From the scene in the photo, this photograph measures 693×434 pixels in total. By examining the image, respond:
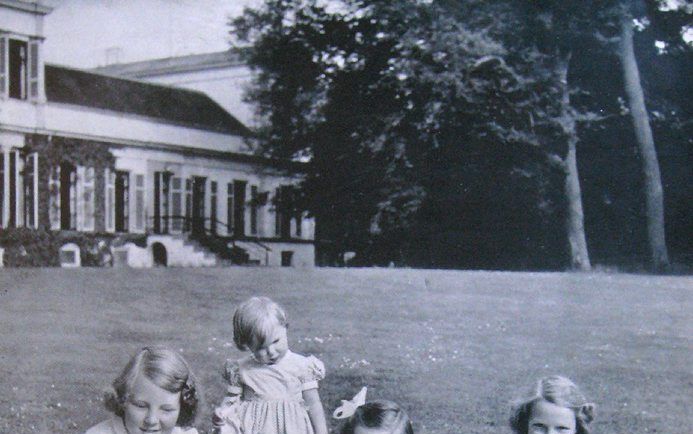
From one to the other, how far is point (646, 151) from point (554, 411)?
12.0ft

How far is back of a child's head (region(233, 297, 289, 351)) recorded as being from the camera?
8.41ft

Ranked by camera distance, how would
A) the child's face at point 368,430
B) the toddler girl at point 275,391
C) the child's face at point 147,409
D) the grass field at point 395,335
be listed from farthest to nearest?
the grass field at point 395,335 → the toddler girl at point 275,391 → the child's face at point 147,409 → the child's face at point 368,430

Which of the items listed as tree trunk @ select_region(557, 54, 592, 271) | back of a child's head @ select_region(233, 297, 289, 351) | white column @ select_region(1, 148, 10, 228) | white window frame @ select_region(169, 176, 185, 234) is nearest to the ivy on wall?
white column @ select_region(1, 148, 10, 228)

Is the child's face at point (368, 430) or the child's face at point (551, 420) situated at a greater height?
the child's face at point (368, 430)

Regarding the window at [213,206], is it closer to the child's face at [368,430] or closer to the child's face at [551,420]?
the child's face at [551,420]

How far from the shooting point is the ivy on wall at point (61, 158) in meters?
4.67

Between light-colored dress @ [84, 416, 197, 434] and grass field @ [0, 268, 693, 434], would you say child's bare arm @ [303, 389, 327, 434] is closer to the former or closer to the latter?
light-colored dress @ [84, 416, 197, 434]

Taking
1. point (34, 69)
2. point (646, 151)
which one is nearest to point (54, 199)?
point (34, 69)

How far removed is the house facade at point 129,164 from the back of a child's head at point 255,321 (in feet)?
7.41

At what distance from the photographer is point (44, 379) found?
14.6 ft

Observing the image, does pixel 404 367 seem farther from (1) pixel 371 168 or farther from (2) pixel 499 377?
(1) pixel 371 168

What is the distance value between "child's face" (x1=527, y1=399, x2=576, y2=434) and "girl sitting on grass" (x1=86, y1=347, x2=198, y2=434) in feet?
2.87

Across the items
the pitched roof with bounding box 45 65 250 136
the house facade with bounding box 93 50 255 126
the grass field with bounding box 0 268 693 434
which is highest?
the house facade with bounding box 93 50 255 126

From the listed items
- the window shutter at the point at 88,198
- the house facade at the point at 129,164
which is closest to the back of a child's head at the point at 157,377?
the house facade at the point at 129,164
